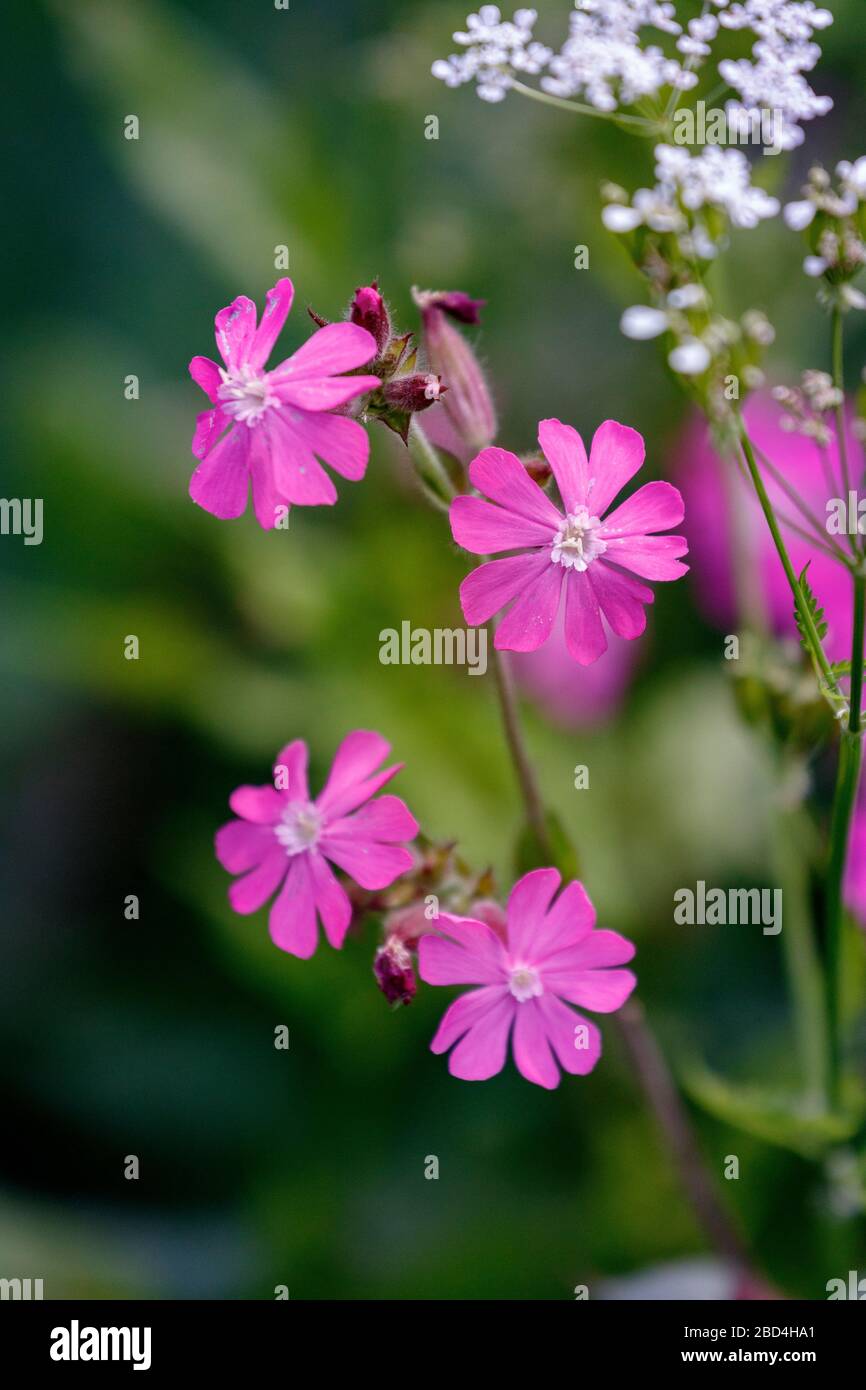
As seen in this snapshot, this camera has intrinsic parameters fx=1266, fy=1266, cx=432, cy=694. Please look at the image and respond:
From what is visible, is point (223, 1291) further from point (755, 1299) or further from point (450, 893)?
point (450, 893)

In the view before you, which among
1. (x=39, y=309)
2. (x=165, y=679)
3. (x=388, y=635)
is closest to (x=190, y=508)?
(x=165, y=679)

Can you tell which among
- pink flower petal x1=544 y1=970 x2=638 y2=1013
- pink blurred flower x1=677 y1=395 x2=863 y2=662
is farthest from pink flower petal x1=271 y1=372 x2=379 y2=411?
pink blurred flower x1=677 y1=395 x2=863 y2=662

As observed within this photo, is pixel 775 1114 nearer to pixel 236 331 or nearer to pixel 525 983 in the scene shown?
pixel 525 983

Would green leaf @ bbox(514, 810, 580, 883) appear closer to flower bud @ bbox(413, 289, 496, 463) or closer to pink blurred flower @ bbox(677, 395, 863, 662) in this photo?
flower bud @ bbox(413, 289, 496, 463)

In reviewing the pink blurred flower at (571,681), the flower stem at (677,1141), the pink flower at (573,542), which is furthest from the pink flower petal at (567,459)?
the pink blurred flower at (571,681)

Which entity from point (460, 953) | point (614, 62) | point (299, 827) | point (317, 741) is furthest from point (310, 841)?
point (317, 741)
